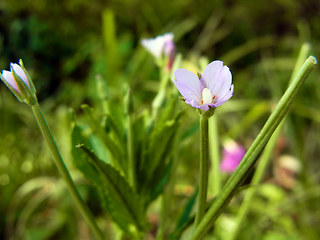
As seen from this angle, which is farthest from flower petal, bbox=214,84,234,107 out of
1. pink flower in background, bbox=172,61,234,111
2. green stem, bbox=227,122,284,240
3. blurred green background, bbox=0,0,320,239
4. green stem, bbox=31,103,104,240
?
blurred green background, bbox=0,0,320,239

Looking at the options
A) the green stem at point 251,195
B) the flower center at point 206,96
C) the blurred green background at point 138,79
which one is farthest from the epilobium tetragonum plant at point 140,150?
the blurred green background at point 138,79

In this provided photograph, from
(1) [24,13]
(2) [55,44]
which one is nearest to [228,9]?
(2) [55,44]

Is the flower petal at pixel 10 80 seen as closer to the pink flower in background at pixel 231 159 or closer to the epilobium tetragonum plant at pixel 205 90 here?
the epilobium tetragonum plant at pixel 205 90

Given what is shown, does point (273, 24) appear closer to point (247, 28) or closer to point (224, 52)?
point (247, 28)

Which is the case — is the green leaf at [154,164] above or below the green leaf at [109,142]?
below

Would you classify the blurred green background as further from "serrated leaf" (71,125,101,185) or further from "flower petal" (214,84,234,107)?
"flower petal" (214,84,234,107)
